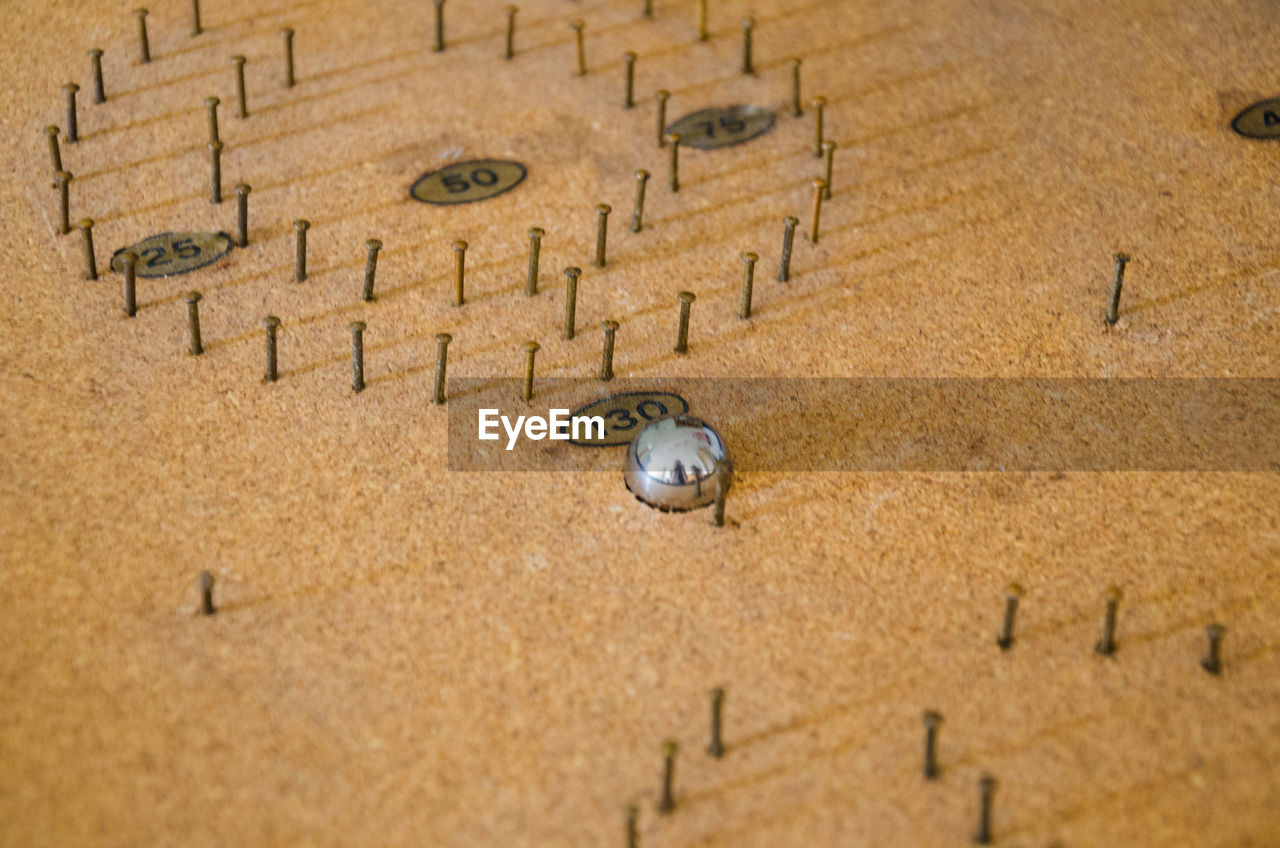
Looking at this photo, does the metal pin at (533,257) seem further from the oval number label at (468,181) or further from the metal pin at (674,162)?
the metal pin at (674,162)

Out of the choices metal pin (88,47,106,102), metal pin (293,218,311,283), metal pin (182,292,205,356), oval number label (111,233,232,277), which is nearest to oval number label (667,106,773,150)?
metal pin (293,218,311,283)

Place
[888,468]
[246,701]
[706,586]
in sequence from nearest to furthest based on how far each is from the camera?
[246,701], [706,586], [888,468]

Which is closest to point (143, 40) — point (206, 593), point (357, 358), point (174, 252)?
point (174, 252)

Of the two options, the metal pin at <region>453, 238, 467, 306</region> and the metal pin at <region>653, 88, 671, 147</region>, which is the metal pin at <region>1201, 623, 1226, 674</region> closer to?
the metal pin at <region>453, 238, 467, 306</region>

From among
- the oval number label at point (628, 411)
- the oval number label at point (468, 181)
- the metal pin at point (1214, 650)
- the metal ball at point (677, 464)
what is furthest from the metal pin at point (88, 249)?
the metal pin at point (1214, 650)

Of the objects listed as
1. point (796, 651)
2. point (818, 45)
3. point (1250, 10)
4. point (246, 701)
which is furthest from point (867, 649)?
point (1250, 10)

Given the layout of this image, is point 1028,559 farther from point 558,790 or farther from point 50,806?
point 50,806
